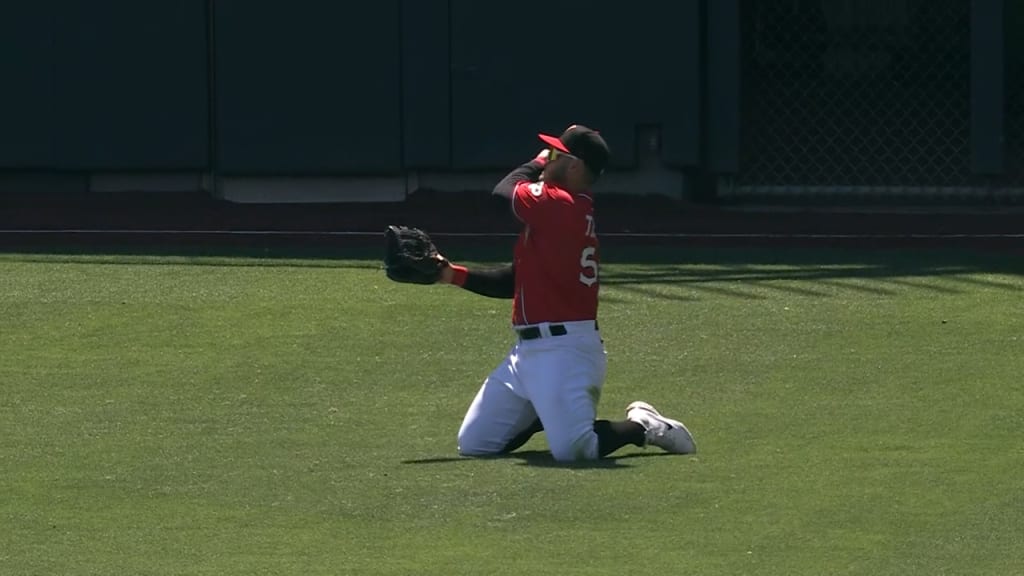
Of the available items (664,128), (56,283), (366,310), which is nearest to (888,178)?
(664,128)

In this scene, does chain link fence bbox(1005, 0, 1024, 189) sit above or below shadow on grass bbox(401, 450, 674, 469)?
above

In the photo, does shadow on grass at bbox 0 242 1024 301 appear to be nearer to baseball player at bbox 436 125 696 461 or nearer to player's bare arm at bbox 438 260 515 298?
player's bare arm at bbox 438 260 515 298

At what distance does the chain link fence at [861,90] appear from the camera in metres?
13.6

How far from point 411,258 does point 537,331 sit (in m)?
0.52

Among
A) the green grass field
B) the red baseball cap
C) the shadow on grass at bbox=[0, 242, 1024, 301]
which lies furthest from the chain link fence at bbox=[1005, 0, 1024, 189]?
the red baseball cap

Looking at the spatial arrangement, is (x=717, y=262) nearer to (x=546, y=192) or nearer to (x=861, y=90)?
(x=861, y=90)

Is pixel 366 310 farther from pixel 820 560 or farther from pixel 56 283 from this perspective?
pixel 820 560

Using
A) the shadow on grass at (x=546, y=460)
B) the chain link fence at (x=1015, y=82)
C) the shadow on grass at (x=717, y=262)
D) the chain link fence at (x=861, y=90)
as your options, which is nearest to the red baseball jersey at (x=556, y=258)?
the shadow on grass at (x=546, y=460)

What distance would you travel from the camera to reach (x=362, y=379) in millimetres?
8367

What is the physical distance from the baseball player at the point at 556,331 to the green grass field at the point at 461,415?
0.45 ft

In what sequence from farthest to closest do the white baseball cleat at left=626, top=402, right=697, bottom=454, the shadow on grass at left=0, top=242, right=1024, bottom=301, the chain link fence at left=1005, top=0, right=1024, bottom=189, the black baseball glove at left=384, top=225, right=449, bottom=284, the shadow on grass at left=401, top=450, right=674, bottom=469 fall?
the chain link fence at left=1005, top=0, right=1024, bottom=189, the shadow on grass at left=0, top=242, right=1024, bottom=301, the black baseball glove at left=384, top=225, right=449, bottom=284, the white baseball cleat at left=626, top=402, right=697, bottom=454, the shadow on grass at left=401, top=450, right=674, bottom=469

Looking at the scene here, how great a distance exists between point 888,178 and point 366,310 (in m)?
5.04

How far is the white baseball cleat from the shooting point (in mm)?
6832

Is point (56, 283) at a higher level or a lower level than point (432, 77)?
lower
